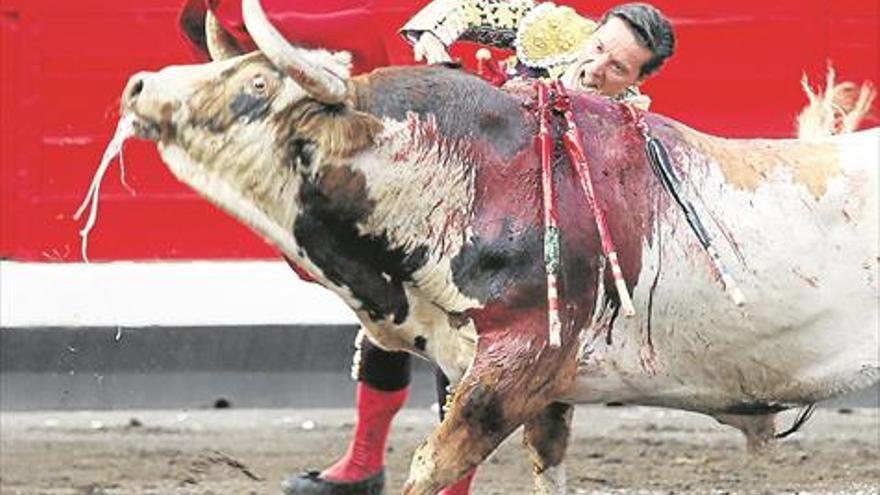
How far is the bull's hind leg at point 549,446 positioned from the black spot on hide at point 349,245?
0.48 metres

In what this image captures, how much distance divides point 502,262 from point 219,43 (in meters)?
0.63

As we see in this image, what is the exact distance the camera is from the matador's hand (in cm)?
452

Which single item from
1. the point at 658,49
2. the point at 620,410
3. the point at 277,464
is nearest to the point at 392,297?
the point at 658,49

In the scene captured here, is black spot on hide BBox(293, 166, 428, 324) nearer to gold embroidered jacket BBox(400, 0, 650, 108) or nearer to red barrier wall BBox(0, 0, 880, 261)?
gold embroidered jacket BBox(400, 0, 650, 108)

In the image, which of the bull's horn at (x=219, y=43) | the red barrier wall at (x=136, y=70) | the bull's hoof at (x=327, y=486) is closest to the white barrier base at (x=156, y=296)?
the red barrier wall at (x=136, y=70)

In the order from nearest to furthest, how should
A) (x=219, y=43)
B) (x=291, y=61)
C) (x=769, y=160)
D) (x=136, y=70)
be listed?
(x=291, y=61), (x=769, y=160), (x=219, y=43), (x=136, y=70)

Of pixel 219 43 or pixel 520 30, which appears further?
pixel 520 30

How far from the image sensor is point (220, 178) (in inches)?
157

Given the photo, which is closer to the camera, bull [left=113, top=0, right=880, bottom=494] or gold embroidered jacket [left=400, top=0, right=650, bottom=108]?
bull [left=113, top=0, right=880, bottom=494]

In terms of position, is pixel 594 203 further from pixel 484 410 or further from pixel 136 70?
pixel 136 70

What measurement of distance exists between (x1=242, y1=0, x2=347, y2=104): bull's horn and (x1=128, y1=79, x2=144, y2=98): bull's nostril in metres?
0.20

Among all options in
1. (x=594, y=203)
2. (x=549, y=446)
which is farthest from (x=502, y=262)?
(x=549, y=446)

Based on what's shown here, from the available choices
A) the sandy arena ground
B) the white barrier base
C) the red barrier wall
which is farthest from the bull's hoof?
the red barrier wall

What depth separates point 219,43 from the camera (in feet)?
14.1
